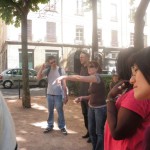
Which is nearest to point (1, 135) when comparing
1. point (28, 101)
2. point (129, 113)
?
→ point (129, 113)

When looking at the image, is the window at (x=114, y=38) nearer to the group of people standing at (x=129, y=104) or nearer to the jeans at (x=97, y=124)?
the jeans at (x=97, y=124)

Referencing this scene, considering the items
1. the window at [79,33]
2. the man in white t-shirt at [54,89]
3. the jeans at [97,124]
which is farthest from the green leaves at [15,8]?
the window at [79,33]

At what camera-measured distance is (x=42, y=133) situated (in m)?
7.13

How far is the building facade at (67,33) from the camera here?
33.6 meters

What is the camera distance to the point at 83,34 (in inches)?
1459

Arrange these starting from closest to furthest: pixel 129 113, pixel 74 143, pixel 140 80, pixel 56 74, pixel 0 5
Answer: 1. pixel 140 80
2. pixel 129 113
3. pixel 74 143
4. pixel 56 74
5. pixel 0 5

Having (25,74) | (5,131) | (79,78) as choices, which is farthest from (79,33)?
(5,131)

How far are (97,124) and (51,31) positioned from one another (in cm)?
3057

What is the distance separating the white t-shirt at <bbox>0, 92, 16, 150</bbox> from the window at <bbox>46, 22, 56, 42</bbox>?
32.9 metres

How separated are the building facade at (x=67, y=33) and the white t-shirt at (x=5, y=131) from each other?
97.2 feet

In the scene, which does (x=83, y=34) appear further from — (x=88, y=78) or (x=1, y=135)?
(x=1, y=135)

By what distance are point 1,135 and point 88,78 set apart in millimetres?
2551

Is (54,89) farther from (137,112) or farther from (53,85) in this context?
(137,112)

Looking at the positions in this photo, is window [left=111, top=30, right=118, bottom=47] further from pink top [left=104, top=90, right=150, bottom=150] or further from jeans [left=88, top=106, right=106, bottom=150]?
pink top [left=104, top=90, right=150, bottom=150]
